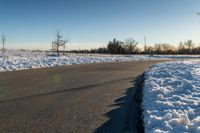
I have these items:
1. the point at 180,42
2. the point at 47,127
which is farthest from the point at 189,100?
the point at 180,42

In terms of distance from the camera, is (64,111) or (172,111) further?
(64,111)

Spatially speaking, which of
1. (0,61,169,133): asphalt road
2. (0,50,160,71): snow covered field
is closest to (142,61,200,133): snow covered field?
(0,61,169,133): asphalt road

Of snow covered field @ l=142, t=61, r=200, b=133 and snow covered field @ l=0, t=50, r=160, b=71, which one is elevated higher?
snow covered field @ l=0, t=50, r=160, b=71

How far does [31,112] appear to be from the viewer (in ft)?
20.9

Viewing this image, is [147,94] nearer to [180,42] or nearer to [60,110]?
[60,110]

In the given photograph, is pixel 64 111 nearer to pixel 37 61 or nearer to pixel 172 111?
pixel 172 111

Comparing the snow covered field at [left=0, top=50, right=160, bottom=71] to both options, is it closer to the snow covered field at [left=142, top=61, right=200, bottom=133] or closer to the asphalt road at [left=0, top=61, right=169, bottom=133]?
the asphalt road at [left=0, top=61, right=169, bottom=133]

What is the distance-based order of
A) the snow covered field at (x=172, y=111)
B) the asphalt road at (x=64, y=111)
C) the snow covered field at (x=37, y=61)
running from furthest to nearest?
the snow covered field at (x=37, y=61)
the asphalt road at (x=64, y=111)
the snow covered field at (x=172, y=111)

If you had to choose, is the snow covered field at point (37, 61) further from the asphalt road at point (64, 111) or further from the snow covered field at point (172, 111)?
the snow covered field at point (172, 111)

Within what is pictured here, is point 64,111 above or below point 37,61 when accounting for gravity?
below

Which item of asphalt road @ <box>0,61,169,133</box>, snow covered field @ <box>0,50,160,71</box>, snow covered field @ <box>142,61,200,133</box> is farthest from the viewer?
snow covered field @ <box>0,50,160,71</box>

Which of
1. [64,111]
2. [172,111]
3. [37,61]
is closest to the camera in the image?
[172,111]

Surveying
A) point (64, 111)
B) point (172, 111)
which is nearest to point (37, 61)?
point (64, 111)

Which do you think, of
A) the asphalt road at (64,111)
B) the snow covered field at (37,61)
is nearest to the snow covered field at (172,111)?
the asphalt road at (64,111)
